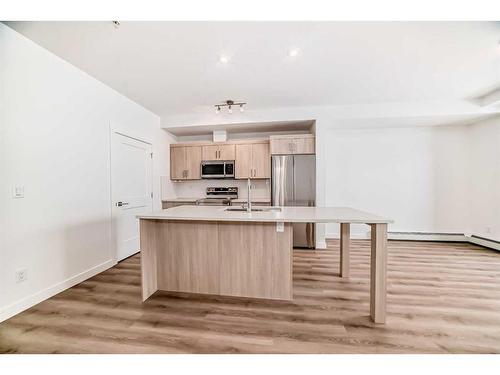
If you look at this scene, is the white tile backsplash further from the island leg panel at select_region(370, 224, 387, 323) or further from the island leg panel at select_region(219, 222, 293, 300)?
the island leg panel at select_region(370, 224, 387, 323)

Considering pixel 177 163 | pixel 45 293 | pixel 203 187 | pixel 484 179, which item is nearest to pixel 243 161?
pixel 203 187

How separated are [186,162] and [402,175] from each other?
4404mm

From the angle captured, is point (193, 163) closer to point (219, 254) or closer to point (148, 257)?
point (148, 257)

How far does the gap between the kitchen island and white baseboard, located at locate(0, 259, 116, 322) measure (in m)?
0.99

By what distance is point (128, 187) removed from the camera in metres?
3.59

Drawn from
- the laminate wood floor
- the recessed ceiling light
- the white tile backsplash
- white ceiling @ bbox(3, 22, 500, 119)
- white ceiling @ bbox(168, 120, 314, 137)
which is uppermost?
white ceiling @ bbox(3, 22, 500, 119)

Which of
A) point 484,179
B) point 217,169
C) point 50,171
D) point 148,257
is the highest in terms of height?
point 217,169

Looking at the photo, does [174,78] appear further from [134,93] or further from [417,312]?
[417,312]

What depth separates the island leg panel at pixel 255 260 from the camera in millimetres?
→ 2285

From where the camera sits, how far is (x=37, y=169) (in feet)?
7.27

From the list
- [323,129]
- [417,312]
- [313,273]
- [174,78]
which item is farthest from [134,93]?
[417,312]

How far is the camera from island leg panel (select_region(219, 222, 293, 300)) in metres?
2.29

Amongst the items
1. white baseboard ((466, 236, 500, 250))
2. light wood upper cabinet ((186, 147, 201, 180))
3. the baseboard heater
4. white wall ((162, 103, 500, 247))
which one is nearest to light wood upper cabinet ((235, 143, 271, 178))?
white wall ((162, 103, 500, 247))
